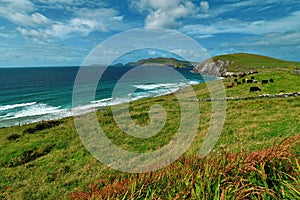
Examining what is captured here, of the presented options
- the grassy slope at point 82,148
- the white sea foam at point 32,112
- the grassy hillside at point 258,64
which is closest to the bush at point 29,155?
the grassy slope at point 82,148

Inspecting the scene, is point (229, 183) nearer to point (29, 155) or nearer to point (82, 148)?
point (82, 148)

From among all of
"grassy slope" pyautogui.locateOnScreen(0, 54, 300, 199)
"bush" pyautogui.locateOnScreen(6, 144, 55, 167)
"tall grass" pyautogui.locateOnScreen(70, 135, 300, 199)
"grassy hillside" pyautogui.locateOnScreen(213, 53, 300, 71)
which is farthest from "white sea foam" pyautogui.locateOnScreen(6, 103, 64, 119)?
"grassy hillside" pyautogui.locateOnScreen(213, 53, 300, 71)

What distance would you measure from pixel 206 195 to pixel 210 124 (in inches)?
585

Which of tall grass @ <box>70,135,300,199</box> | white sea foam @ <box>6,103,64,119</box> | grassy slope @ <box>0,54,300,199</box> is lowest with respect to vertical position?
white sea foam @ <box>6,103,64,119</box>

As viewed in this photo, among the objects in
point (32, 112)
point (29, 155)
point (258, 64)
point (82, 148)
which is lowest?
point (32, 112)

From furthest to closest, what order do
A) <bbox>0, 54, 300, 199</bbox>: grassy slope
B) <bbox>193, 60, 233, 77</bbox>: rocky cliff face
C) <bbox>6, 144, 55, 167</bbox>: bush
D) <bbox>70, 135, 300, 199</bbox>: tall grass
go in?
<bbox>193, 60, 233, 77</bbox>: rocky cliff face, <bbox>6, 144, 55, 167</bbox>: bush, <bbox>0, 54, 300, 199</bbox>: grassy slope, <bbox>70, 135, 300, 199</bbox>: tall grass

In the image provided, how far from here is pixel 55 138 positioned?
21.1 m

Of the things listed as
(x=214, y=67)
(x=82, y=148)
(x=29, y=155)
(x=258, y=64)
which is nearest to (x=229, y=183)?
(x=82, y=148)

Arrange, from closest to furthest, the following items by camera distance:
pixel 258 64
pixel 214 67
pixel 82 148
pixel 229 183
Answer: pixel 229 183
pixel 82 148
pixel 258 64
pixel 214 67

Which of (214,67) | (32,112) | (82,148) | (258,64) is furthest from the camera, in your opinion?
(214,67)

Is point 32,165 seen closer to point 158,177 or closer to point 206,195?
point 158,177

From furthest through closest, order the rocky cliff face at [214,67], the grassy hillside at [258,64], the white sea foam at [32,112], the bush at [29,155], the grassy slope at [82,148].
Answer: the rocky cliff face at [214,67] → the grassy hillside at [258,64] → the white sea foam at [32,112] → the bush at [29,155] → the grassy slope at [82,148]

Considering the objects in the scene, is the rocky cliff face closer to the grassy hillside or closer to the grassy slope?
the grassy hillside

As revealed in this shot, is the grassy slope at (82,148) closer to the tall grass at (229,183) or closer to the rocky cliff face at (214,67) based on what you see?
the tall grass at (229,183)
